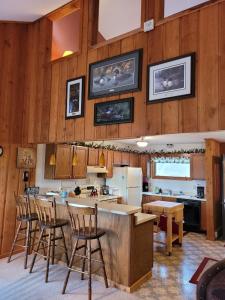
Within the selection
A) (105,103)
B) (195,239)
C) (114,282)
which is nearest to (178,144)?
(195,239)

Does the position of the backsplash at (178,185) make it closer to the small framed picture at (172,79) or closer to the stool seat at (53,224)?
the stool seat at (53,224)

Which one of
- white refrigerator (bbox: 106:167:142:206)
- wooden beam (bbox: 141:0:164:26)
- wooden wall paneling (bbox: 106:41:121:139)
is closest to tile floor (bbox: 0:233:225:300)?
wooden wall paneling (bbox: 106:41:121:139)

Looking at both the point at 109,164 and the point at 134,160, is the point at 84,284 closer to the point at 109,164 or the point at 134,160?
the point at 109,164

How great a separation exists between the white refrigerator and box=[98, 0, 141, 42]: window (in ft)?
11.4

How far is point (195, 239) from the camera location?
5.45 metres

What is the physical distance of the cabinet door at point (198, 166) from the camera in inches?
251

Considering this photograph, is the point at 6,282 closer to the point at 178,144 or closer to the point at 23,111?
the point at 23,111

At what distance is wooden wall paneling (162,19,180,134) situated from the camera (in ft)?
8.85

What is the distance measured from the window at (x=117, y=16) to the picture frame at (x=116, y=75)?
2369mm

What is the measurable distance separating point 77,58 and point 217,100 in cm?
231

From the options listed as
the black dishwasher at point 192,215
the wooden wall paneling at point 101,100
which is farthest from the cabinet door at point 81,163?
the black dishwasher at point 192,215

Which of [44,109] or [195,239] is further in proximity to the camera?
[195,239]

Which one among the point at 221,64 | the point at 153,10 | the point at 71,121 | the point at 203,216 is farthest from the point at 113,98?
the point at 203,216

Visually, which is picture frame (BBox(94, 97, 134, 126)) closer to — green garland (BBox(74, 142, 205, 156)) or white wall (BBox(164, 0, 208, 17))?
green garland (BBox(74, 142, 205, 156))
